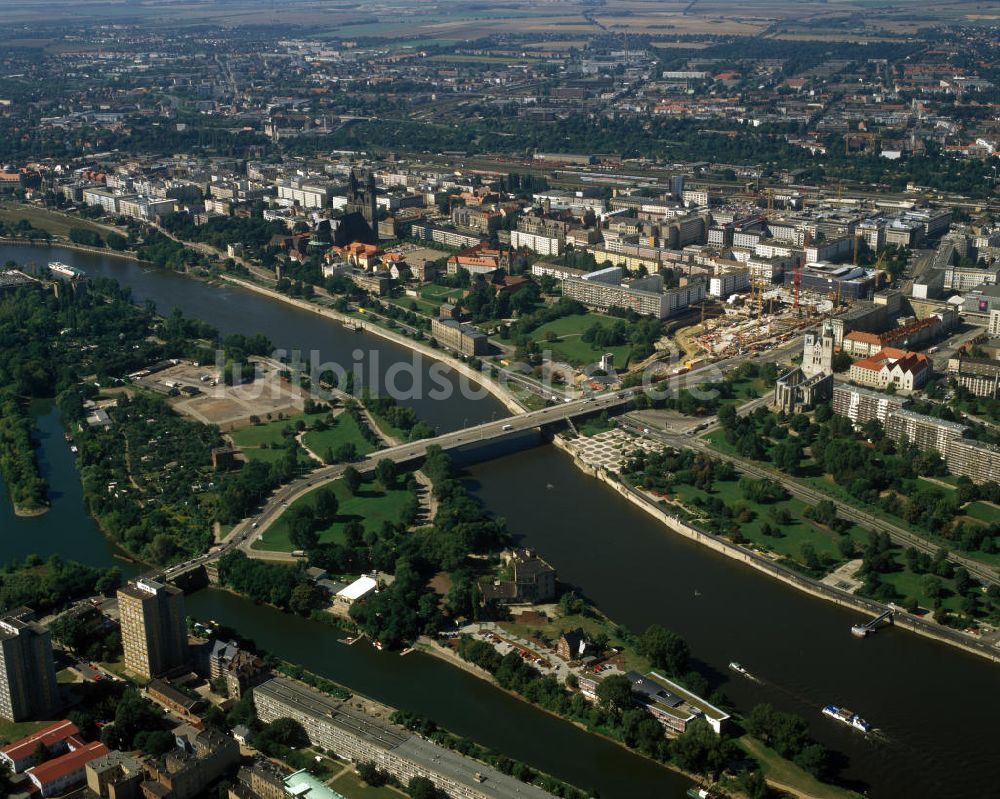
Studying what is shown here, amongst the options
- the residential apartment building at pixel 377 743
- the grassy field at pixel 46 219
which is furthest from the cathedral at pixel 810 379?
the grassy field at pixel 46 219

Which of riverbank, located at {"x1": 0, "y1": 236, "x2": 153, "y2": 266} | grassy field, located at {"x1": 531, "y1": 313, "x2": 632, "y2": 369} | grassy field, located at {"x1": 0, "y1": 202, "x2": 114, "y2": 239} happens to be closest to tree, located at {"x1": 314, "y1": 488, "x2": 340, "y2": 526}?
grassy field, located at {"x1": 531, "y1": 313, "x2": 632, "y2": 369}

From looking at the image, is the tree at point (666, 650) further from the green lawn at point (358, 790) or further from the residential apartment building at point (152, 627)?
the residential apartment building at point (152, 627)

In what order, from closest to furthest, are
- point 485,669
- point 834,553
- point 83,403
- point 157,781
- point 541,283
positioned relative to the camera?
point 157,781
point 485,669
point 834,553
point 83,403
point 541,283

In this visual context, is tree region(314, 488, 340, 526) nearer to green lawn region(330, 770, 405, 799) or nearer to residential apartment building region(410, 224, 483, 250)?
green lawn region(330, 770, 405, 799)

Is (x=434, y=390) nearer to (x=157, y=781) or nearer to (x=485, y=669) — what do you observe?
(x=485, y=669)

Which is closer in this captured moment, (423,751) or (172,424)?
(423,751)

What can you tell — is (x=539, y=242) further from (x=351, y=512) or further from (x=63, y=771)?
(x=63, y=771)

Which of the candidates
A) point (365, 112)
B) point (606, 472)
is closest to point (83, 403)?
point (606, 472)
